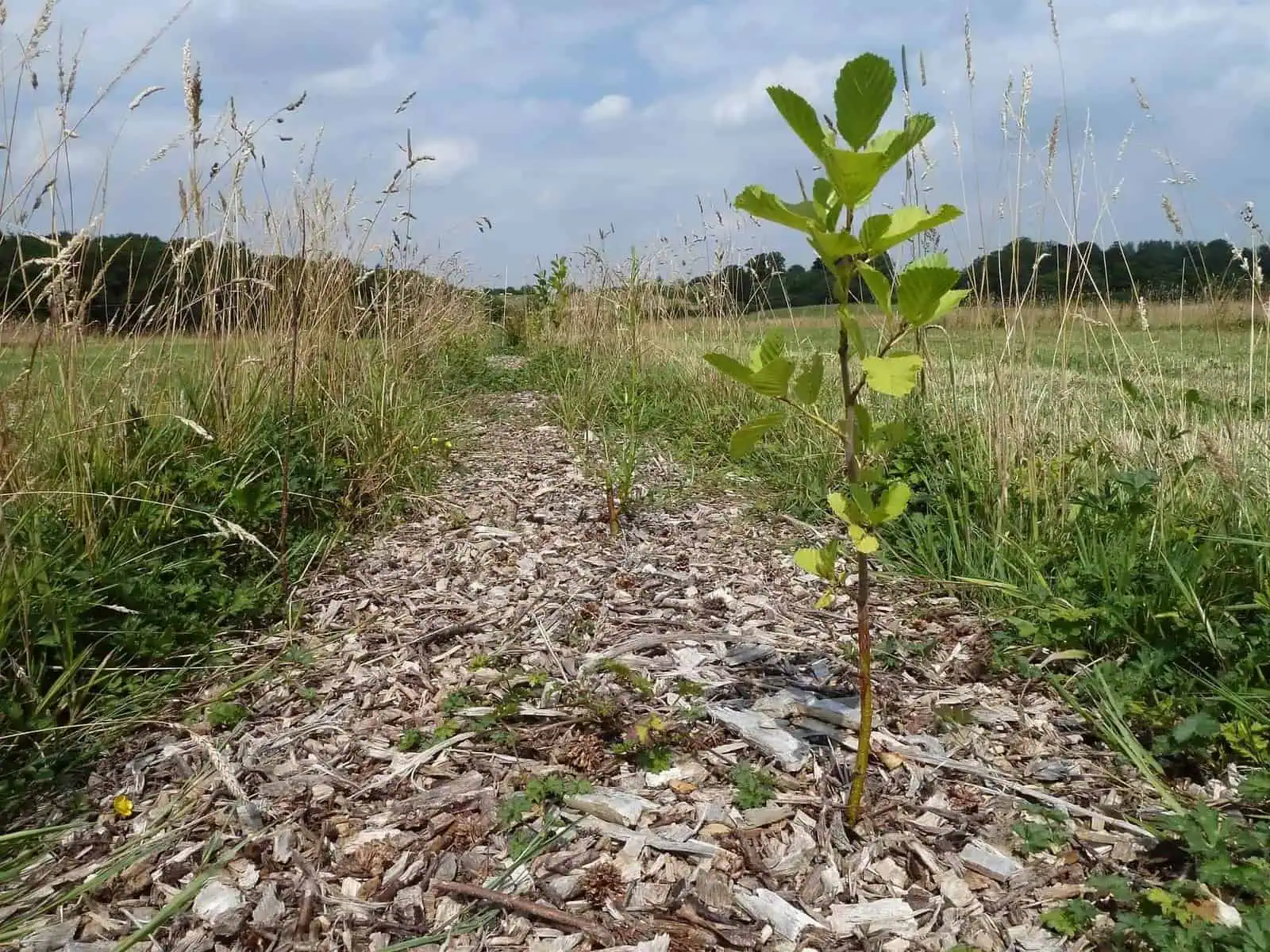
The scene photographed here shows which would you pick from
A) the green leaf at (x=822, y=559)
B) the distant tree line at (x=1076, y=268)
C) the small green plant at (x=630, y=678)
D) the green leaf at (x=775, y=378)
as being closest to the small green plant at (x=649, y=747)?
the small green plant at (x=630, y=678)

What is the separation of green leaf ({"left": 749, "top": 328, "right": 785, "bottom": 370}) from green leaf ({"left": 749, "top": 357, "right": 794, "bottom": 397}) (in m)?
0.03

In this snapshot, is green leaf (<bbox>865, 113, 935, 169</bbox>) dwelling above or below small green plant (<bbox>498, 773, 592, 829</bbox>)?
above

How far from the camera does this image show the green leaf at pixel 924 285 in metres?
1.11

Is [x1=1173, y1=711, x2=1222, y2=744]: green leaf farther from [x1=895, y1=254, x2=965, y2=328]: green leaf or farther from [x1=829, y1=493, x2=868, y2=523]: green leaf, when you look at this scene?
[x1=895, y1=254, x2=965, y2=328]: green leaf

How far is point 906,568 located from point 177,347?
2812mm

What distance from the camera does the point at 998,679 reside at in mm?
1943

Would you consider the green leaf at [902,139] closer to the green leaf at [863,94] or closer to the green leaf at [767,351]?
the green leaf at [863,94]

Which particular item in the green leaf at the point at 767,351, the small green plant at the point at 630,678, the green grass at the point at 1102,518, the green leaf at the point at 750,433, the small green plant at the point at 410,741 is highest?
the green leaf at the point at 767,351

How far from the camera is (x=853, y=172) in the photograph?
111cm

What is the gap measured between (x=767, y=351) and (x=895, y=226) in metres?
0.27

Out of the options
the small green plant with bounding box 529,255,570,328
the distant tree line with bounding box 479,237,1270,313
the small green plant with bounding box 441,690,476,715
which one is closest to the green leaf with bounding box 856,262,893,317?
the distant tree line with bounding box 479,237,1270,313

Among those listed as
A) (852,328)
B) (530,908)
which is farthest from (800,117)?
(530,908)

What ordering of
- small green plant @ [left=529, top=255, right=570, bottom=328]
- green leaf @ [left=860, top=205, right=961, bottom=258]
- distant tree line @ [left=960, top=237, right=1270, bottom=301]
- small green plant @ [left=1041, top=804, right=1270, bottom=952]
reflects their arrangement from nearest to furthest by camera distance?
1. small green plant @ [left=1041, top=804, right=1270, bottom=952]
2. green leaf @ [left=860, top=205, right=961, bottom=258]
3. distant tree line @ [left=960, top=237, right=1270, bottom=301]
4. small green plant @ [left=529, top=255, right=570, bottom=328]

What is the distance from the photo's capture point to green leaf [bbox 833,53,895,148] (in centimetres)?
108
